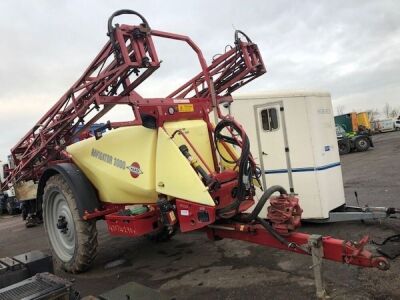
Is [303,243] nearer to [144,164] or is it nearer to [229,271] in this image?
[229,271]

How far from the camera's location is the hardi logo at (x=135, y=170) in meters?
5.47

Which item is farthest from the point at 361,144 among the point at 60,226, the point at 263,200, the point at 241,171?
the point at 263,200

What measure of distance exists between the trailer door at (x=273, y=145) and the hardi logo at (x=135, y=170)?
3.23m

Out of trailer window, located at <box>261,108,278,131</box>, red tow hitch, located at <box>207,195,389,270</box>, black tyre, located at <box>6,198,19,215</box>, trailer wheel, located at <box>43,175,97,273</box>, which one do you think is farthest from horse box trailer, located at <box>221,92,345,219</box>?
black tyre, located at <box>6,198,19,215</box>

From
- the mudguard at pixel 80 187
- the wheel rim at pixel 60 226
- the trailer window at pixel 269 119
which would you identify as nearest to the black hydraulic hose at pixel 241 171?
the mudguard at pixel 80 187

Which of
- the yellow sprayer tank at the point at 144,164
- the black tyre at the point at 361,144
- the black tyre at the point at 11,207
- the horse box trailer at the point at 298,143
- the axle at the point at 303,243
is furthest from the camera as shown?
the black tyre at the point at 361,144

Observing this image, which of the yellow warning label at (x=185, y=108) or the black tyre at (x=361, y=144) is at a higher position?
the yellow warning label at (x=185, y=108)

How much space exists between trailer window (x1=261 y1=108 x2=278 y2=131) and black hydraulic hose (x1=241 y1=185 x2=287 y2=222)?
3.20m

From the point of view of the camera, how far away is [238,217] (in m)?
5.14

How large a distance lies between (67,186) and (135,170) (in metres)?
1.43

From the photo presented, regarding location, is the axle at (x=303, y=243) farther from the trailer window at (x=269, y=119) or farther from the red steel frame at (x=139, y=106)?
the trailer window at (x=269, y=119)

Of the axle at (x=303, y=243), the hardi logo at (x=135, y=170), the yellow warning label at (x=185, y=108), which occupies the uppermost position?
the yellow warning label at (x=185, y=108)

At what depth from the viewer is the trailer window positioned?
792 cm

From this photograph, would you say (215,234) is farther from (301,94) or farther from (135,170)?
(301,94)
